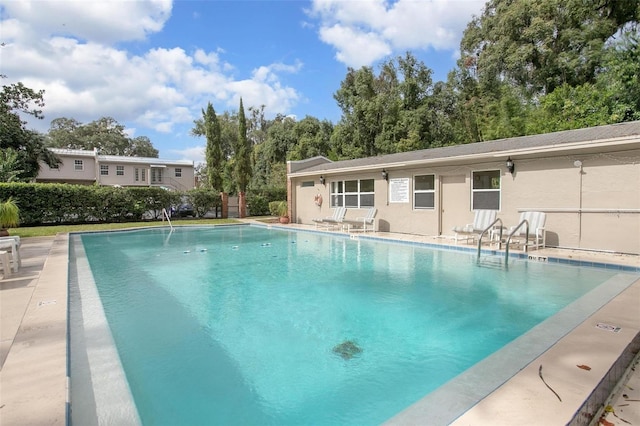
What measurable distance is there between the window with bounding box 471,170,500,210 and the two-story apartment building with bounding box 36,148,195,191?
32.1 meters

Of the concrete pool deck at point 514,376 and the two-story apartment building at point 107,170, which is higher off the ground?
the two-story apartment building at point 107,170

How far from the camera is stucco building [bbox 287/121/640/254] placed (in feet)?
27.4

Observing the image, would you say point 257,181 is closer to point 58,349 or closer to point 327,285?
point 327,285

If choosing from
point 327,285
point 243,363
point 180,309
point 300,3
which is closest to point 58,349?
point 243,363

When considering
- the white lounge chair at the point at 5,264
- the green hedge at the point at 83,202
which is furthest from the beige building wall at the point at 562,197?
the green hedge at the point at 83,202

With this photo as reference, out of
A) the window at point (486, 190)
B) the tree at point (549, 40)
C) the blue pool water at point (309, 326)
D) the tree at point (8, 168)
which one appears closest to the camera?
the blue pool water at point (309, 326)

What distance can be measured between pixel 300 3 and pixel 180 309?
14.5 metres

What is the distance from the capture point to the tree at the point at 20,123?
2147 cm

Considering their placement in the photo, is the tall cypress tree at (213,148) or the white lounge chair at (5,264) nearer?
the white lounge chair at (5,264)

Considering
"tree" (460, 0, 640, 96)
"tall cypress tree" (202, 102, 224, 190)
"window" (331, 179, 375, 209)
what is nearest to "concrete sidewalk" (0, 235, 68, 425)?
"window" (331, 179, 375, 209)

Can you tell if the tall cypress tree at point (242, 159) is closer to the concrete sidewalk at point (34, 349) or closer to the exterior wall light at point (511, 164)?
the exterior wall light at point (511, 164)

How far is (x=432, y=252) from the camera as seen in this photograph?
1006 centimetres

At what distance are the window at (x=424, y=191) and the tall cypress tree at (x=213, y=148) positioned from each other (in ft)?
49.8

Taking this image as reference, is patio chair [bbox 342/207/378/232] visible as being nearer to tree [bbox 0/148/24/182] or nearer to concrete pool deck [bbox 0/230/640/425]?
concrete pool deck [bbox 0/230/640/425]
